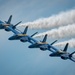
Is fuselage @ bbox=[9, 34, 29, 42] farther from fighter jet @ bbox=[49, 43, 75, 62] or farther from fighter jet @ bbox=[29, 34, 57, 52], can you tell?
fighter jet @ bbox=[49, 43, 75, 62]

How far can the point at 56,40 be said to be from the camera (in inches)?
4601

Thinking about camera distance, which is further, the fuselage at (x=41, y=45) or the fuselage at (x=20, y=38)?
the fuselage at (x=20, y=38)

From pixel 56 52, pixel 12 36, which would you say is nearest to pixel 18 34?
pixel 12 36

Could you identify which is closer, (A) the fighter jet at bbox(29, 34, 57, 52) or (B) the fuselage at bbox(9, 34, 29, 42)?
(A) the fighter jet at bbox(29, 34, 57, 52)

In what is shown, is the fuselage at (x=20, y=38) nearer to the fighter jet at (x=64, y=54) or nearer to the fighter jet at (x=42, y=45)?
the fighter jet at (x=42, y=45)

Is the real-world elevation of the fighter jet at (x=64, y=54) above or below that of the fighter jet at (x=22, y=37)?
below

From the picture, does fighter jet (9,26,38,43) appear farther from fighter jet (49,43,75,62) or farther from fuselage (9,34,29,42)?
fighter jet (49,43,75,62)

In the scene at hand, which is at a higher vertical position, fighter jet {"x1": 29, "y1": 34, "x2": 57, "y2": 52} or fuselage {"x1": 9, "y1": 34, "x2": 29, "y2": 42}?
fuselage {"x1": 9, "y1": 34, "x2": 29, "y2": 42}

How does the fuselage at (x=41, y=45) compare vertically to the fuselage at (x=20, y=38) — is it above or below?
below

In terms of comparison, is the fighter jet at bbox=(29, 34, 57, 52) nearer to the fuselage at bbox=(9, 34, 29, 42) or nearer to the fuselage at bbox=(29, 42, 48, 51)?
the fuselage at bbox=(29, 42, 48, 51)

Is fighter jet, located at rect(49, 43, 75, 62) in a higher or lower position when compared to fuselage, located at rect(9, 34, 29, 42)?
lower

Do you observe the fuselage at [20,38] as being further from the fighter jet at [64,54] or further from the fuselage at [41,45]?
the fighter jet at [64,54]

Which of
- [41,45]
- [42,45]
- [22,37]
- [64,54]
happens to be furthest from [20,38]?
[64,54]

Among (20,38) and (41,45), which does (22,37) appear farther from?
(41,45)
